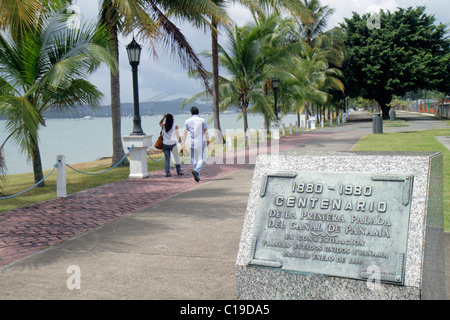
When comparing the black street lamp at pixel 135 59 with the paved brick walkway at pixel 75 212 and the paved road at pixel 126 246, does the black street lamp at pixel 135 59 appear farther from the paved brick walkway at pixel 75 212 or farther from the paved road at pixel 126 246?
the paved road at pixel 126 246

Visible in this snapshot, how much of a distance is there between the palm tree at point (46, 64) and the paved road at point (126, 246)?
2.52 meters

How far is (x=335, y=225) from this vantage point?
352 centimetres

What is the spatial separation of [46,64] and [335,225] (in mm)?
9249

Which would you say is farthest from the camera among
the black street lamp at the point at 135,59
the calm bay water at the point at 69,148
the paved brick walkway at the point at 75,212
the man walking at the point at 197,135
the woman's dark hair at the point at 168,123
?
the calm bay water at the point at 69,148

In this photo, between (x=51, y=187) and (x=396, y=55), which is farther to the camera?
(x=396, y=55)

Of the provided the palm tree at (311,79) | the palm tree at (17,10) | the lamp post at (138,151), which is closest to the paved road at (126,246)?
the lamp post at (138,151)

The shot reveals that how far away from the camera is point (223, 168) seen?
1345cm

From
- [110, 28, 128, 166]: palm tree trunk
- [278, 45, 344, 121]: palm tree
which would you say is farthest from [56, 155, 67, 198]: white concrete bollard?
[278, 45, 344, 121]: palm tree

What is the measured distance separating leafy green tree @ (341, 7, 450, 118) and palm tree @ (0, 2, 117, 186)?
37968 mm

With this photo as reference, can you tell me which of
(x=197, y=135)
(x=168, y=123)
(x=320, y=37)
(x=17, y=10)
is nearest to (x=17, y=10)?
(x=17, y=10)

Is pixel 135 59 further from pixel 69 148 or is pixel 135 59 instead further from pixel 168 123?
pixel 69 148

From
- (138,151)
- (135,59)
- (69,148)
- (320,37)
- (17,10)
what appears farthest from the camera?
(320,37)

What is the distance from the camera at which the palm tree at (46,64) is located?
32.0 ft

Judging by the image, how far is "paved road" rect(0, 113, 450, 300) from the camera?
416cm
